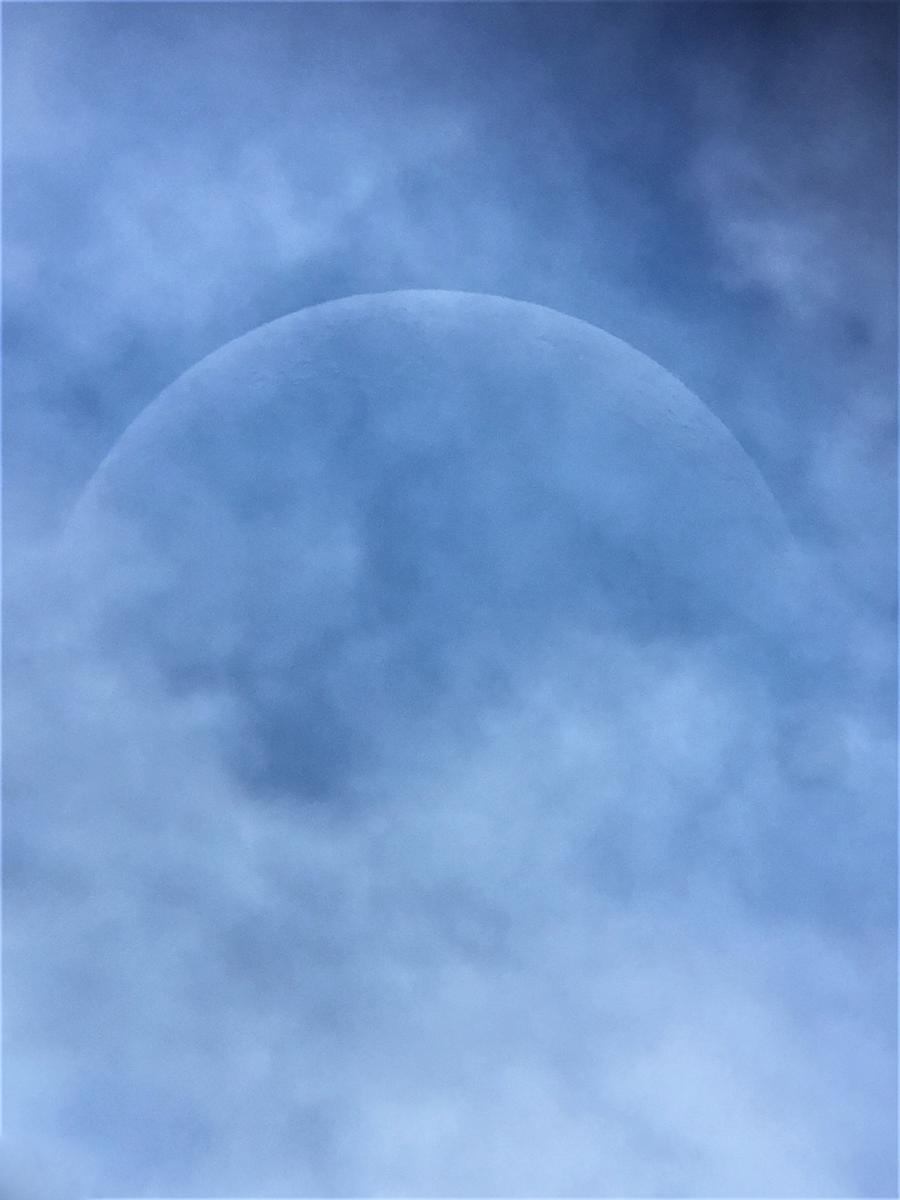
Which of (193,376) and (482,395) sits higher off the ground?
(482,395)

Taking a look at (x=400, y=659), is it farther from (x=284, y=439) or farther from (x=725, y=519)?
(x=725, y=519)

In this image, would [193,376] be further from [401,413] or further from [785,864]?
[785,864]

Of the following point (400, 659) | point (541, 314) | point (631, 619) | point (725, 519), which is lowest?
point (400, 659)

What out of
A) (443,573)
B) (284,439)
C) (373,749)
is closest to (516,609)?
(443,573)

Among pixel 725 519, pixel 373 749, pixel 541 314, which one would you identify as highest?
pixel 541 314

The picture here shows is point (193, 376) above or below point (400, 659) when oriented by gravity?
above

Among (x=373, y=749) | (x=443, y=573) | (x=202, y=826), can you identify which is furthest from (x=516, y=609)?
(x=202, y=826)
